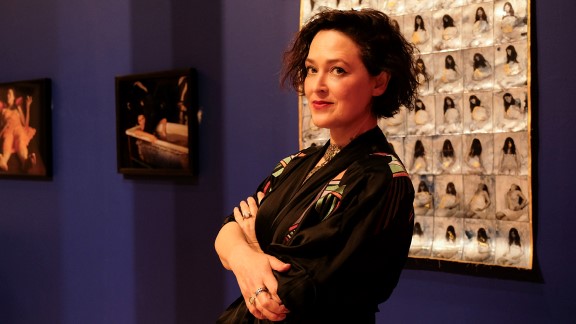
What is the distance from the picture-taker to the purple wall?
1.69 meters

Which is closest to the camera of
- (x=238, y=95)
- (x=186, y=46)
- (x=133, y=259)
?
(x=238, y=95)

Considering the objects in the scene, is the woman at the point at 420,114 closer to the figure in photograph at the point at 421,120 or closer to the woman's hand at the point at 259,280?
the figure in photograph at the point at 421,120

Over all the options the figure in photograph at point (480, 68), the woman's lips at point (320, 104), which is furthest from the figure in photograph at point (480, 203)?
the woman's lips at point (320, 104)

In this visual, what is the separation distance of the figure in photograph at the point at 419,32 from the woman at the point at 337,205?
69 cm

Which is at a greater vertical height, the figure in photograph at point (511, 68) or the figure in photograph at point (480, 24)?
the figure in photograph at point (480, 24)

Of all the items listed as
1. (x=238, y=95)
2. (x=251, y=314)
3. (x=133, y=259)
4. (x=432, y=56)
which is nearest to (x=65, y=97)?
(x=133, y=259)


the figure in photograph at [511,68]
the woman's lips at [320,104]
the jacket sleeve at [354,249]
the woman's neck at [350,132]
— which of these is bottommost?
the jacket sleeve at [354,249]

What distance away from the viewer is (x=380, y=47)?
1.19 metres

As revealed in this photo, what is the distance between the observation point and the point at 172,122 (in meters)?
2.52

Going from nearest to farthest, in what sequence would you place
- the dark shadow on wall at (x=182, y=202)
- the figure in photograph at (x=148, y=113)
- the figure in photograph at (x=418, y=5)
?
the figure in photograph at (x=418, y=5) → the dark shadow on wall at (x=182, y=202) → the figure in photograph at (x=148, y=113)

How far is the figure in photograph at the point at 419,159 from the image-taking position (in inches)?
75.4

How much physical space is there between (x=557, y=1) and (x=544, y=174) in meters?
0.51

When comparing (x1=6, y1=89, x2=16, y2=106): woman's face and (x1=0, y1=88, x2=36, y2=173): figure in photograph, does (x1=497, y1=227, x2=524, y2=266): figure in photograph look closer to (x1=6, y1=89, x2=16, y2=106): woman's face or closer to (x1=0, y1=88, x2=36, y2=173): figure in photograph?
(x1=0, y1=88, x2=36, y2=173): figure in photograph

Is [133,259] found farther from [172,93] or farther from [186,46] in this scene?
[186,46]
